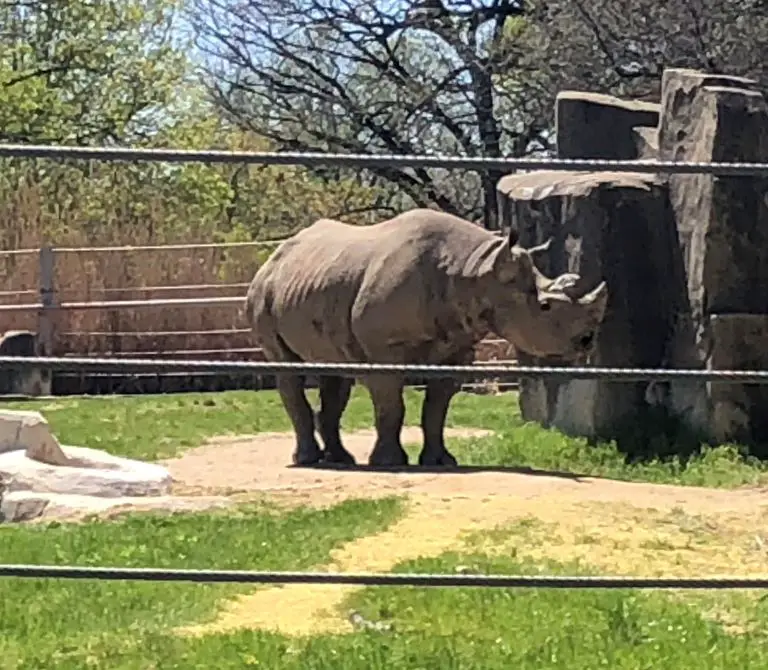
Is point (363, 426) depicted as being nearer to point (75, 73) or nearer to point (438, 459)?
Answer: point (438, 459)

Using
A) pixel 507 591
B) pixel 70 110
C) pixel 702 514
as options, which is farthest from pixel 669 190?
pixel 70 110

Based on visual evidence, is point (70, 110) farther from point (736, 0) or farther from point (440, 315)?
point (440, 315)

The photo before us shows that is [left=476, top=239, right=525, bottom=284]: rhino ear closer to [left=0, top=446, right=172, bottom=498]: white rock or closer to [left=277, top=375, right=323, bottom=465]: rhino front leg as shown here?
[left=277, top=375, right=323, bottom=465]: rhino front leg

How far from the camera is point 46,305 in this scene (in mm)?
18812

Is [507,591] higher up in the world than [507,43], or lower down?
lower down

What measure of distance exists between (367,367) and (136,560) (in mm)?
3595

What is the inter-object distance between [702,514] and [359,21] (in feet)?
48.4

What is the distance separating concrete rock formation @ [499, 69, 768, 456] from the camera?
11117mm

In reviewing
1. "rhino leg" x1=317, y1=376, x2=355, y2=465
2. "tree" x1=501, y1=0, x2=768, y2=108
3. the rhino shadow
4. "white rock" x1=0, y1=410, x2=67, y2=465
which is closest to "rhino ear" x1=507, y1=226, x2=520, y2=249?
the rhino shadow

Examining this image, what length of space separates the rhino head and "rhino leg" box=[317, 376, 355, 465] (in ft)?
4.51

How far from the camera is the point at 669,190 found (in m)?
11.8

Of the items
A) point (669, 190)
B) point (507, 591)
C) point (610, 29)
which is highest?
point (610, 29)

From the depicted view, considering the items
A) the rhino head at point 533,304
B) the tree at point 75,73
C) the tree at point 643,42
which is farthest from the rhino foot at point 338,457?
the tree at point 75,73

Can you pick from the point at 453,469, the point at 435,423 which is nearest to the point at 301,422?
the point at 435,423
